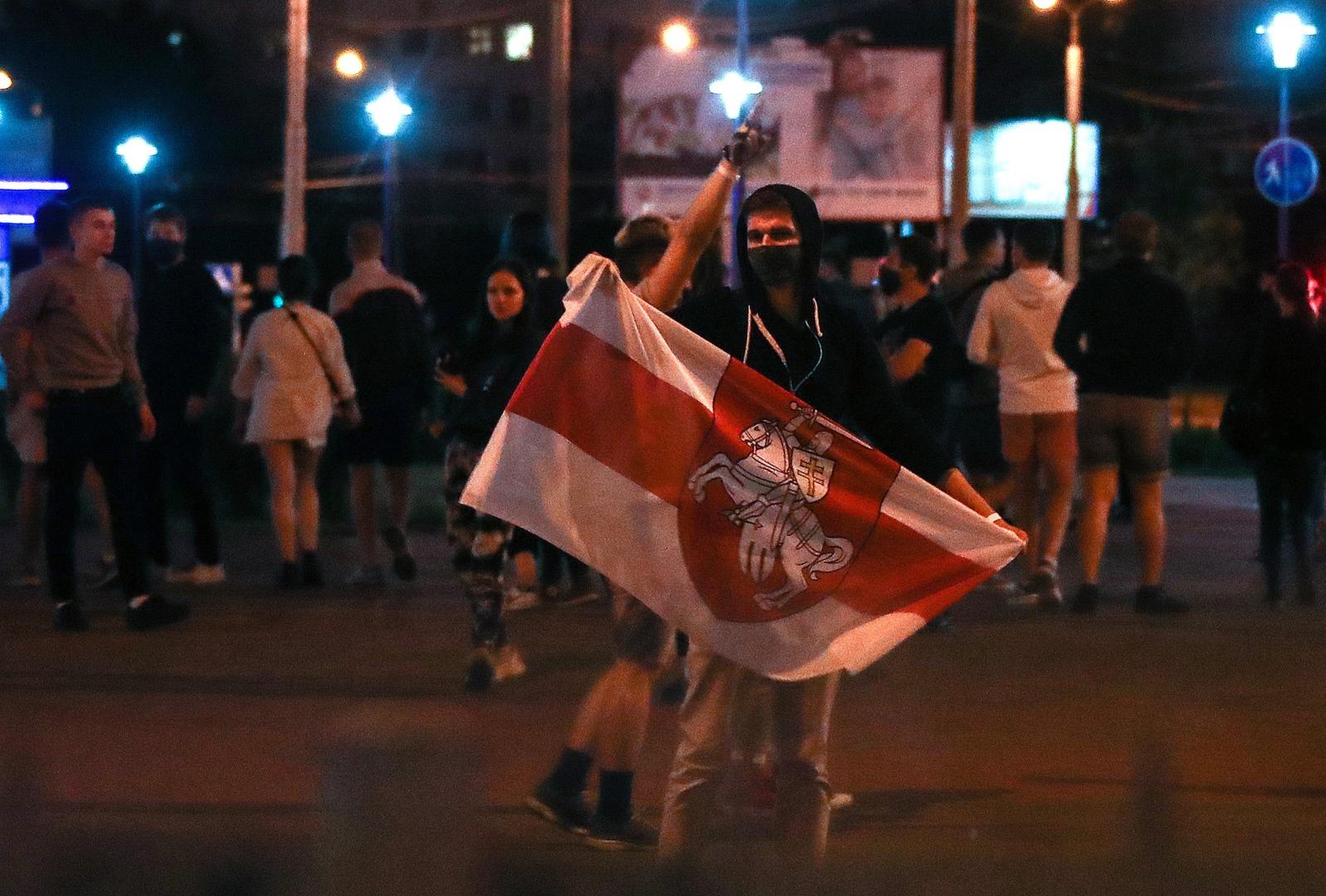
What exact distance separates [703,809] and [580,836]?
1.01m

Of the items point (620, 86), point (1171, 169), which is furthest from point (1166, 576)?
point (1171, 169)

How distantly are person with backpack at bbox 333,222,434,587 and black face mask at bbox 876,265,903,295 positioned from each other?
8.34 feet

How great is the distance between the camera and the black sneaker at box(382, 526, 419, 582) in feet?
38.2

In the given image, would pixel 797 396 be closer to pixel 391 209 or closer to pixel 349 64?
pixel 349 64

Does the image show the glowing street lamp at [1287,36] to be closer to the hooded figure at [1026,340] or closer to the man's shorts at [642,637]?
the hooded figure at [1026,340]

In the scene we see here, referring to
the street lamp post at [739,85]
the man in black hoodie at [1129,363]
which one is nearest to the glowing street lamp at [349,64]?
the street lamp post at [739,85]

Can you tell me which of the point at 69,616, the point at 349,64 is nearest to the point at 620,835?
the point at 69,616

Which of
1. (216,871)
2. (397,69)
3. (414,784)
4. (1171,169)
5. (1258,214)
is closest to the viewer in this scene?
(414,784)

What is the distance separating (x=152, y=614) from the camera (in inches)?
387

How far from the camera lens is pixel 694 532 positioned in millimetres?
5102

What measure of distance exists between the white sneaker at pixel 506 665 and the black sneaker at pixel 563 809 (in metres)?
2.33

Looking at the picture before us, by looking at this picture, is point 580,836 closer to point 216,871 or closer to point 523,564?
point 216,871

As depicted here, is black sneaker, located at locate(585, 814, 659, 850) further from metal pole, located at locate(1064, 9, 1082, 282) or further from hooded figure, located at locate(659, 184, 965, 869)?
metal pole, located at locate(1064, 9, 1082, 282)

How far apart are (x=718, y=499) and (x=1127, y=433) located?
19.0ft
